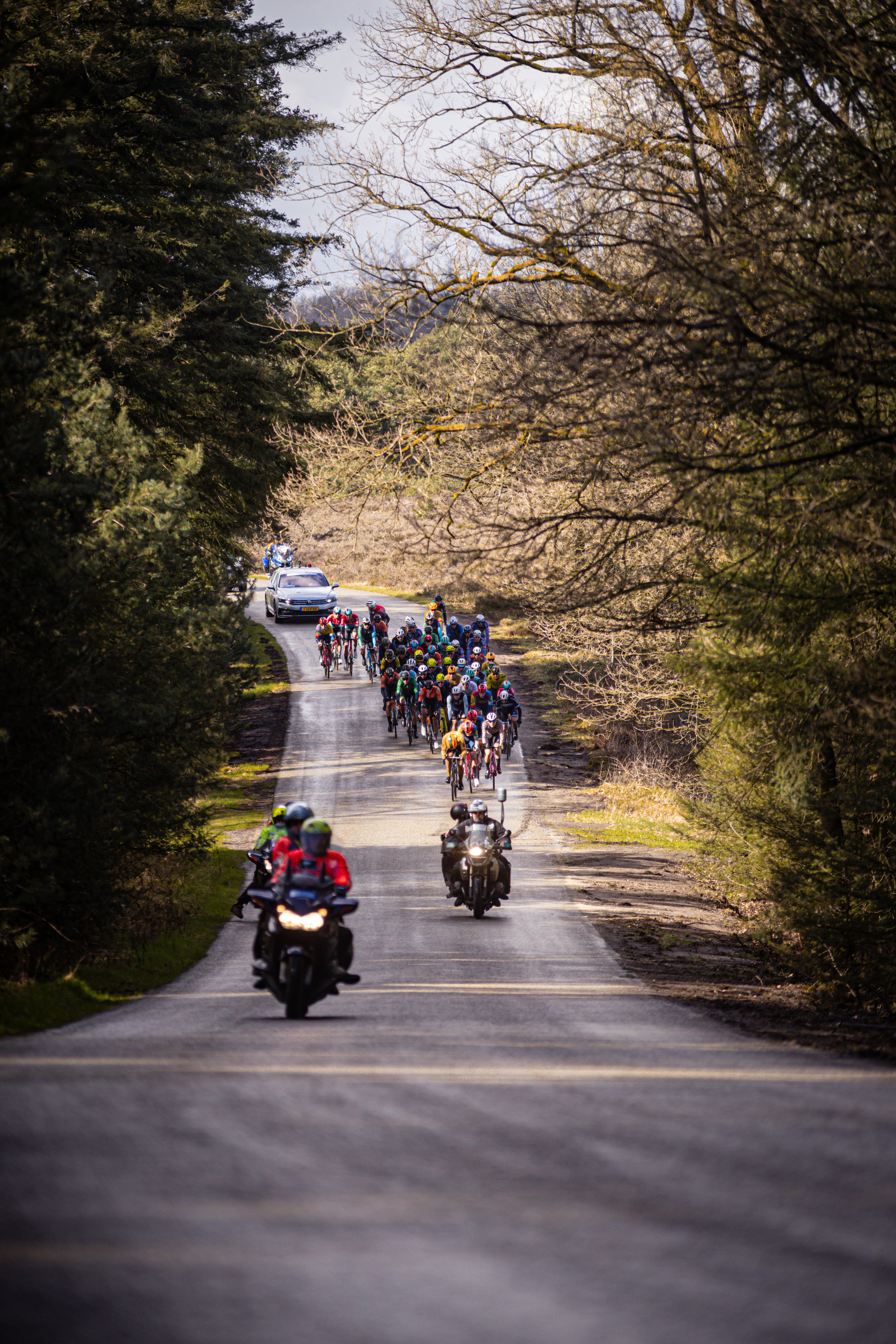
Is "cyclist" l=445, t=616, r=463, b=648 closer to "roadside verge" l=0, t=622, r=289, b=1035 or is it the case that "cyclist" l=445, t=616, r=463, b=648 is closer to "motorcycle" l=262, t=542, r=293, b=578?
"roadside verge" l=0, t=622, r=289, b=1035

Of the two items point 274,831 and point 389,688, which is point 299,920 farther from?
point 389,688

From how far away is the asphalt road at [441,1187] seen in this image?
337 centimetres

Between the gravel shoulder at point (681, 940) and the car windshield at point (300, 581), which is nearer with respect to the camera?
the gravel shoulder at point (681, 940)

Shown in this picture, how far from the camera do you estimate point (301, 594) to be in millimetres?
54469

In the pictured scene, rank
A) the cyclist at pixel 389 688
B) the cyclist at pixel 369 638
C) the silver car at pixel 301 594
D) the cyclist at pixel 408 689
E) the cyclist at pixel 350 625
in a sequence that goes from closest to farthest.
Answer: the cyclist at pixel 408 689 → the cyclist at pixel 389 688 → the cyclist at pixel 369 638 → the cyclist at pixel 350 625 → the silver car at pixel 301 594

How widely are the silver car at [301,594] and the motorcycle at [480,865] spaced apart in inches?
1465

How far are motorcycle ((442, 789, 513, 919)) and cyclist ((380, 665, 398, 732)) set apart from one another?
54.1 feet

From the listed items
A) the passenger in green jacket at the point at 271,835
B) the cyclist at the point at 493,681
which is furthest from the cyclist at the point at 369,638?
the passenger in green jacket at the point at 271,835

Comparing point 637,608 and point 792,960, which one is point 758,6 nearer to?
point 637,608

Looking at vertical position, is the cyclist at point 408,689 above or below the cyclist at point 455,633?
below

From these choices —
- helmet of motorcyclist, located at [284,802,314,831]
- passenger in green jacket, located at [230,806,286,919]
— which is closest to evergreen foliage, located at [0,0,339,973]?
passenger in green jacket, located at [230,806,286,919]

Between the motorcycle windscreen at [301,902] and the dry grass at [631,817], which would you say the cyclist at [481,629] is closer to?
the dry grass at [631,817]

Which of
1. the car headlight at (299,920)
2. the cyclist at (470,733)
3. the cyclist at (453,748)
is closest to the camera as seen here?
the car headlight at (299,920)

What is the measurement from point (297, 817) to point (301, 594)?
46250 millimetres
